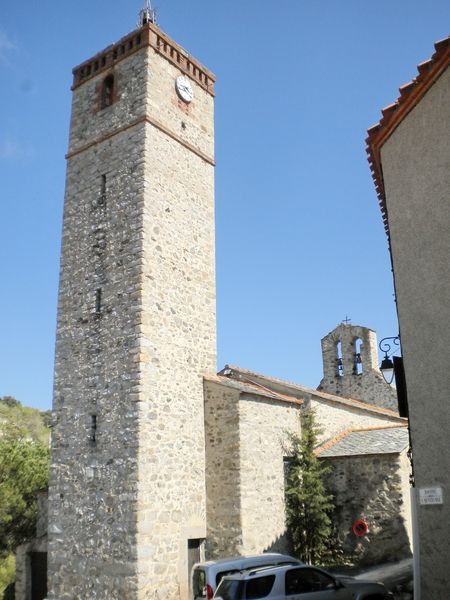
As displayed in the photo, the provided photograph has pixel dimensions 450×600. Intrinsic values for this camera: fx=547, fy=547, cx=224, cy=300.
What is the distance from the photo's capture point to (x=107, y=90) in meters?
16.9

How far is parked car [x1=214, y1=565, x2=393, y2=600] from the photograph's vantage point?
327 inches

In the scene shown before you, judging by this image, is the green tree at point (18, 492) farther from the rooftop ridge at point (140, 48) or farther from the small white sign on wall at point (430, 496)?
the small white sign on wall at point (430, 496)

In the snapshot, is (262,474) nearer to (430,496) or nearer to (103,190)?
(430,496)

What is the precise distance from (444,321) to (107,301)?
908 centimetres

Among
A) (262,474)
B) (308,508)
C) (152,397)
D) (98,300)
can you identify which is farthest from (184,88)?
(308,508)

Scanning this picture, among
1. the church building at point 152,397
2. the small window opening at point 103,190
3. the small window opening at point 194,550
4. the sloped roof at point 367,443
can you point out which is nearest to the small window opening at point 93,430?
the church building at point 152,397

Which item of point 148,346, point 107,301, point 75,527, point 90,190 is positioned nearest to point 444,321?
point 148,346

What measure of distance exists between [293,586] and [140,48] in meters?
14.4

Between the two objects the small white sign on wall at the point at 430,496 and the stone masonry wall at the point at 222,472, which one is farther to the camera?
the stone masonry wall at the point at 222,472

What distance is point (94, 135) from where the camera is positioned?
16.4 metres

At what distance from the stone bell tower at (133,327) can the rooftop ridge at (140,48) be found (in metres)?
0.05

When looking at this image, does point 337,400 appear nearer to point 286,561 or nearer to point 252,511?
point 252,511

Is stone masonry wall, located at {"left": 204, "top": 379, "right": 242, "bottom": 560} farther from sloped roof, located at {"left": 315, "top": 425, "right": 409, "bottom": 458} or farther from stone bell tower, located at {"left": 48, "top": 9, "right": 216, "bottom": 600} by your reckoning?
sloped roof, located at {"left": 315, "top": 425, "right": 409, "bottom": 458}

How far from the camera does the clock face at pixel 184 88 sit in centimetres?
1661
